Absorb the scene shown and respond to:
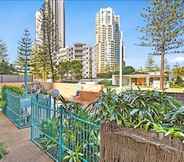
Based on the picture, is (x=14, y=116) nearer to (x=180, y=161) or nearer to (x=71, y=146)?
(x=71, y=146)

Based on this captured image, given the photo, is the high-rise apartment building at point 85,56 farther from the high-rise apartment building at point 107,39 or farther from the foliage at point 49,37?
the foliage at point 49,37

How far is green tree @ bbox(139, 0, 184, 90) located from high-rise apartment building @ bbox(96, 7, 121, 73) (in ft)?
11.8

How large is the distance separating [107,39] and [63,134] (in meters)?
32.0

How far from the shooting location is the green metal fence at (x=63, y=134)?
116 inches

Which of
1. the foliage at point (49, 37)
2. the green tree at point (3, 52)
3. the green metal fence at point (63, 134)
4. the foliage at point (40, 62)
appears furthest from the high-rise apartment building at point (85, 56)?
the green metal fence at point (63, 134)

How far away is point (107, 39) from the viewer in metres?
34.8

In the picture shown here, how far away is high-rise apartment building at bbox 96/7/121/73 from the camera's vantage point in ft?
97.4

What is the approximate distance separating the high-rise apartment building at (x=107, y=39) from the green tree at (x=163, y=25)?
11.8 ft

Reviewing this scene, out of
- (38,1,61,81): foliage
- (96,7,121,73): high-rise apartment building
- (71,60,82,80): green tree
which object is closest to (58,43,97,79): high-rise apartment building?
(96,7,121,73): high-rise apartment building

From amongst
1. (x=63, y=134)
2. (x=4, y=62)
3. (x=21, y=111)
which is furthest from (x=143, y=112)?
(x=4, y=62)

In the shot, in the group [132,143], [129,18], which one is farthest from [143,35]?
[132,143]

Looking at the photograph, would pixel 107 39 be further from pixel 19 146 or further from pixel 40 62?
pixel 19 146

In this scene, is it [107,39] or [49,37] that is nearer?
[49,37]

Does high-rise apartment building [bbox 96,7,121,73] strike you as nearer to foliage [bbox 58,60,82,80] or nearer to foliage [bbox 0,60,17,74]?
foliage [bbox 58,60,82,80]
